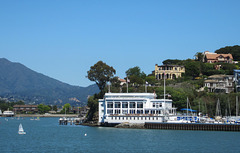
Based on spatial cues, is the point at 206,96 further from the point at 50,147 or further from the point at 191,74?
the point at 50,147

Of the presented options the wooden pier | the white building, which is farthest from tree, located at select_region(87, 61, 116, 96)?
the wooden pier

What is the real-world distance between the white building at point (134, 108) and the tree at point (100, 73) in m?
16.5

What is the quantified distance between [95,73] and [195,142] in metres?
50.0

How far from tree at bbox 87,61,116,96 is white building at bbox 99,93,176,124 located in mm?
16517

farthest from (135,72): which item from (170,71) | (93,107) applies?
(93,107)

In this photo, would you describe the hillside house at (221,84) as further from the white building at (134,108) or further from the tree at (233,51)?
the tree at (233,51)

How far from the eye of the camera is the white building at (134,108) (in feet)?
290

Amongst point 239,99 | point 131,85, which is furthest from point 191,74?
point 239,99

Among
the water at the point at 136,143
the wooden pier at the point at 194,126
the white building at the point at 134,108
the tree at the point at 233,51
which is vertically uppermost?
the tree at the point at 233,51

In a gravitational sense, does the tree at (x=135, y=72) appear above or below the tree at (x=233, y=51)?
below

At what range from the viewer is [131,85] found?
126 m

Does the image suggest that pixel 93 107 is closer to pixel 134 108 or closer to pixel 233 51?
pixel 134 108

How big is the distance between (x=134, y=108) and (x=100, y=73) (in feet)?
68.4

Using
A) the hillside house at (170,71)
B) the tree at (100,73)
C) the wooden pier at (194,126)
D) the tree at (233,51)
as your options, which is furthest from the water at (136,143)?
the tree at (233,51)
